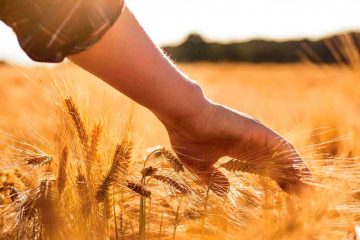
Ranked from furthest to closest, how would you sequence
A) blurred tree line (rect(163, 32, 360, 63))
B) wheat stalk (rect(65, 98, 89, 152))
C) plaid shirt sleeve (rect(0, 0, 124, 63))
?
blurred tree line (rect(163, 32, 360, 63)) → wheat stalk (rect(65, 98, 89, 152)) → plaid shirt sleeve (rect(0, 0, 124, 63))

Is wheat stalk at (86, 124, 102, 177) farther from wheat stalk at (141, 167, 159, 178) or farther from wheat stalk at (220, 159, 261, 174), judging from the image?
wheat stalk at (220, 159, 261, 174)

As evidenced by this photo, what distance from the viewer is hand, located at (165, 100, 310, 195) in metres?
1.06

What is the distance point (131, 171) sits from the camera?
44.6 inches

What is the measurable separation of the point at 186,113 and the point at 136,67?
0.47 feet

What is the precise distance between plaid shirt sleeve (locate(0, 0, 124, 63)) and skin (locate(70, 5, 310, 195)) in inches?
1.4

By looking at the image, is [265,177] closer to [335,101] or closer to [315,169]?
[315,169]

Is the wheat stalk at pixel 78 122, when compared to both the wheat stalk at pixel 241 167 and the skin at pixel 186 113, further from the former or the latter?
the wheat stalk at pixel 241 167

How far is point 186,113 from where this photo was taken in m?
1.01

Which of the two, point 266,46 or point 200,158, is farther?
point 266,46

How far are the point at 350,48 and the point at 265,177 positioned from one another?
1085mm

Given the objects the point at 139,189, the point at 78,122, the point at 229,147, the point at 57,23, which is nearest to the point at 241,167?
the point at 229,147

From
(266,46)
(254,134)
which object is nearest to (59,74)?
(254,134)

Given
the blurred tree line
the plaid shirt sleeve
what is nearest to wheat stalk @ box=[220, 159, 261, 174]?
the plaid shirt sleeve

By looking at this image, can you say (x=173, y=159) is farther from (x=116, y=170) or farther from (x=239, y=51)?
(x=239, y=51)
